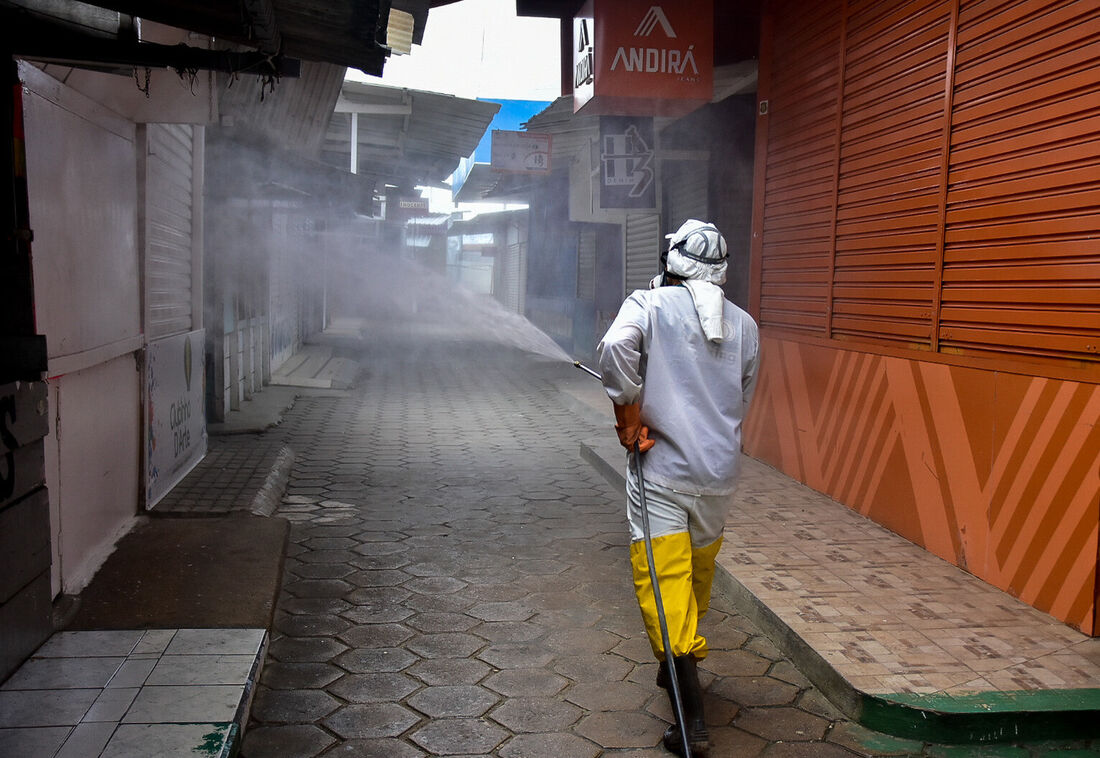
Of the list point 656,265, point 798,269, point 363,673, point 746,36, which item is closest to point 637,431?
point 363,673

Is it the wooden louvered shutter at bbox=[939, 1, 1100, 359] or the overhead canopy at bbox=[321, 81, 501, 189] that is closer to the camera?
the wooden louvered shutter at bbox=[939, 1, 1100, 359]

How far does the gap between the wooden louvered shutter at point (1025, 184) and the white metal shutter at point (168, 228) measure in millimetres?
5323

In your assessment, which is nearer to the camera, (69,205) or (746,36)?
(69,205)

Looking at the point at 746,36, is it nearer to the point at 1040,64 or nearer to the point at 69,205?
the point at 1040,64

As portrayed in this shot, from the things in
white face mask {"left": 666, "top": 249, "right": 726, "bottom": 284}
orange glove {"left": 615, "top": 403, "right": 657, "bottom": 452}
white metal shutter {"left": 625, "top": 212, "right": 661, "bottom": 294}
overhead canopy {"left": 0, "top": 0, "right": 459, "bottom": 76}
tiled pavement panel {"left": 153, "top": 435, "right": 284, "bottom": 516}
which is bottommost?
tiled pavement panel {"left": 153, "top": 435, "right": 284, "bottom": 516}

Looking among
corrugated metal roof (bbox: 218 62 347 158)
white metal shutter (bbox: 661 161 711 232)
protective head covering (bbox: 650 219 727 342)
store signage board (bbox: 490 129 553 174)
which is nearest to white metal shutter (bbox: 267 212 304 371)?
corrugated metal roof (bbox: 218 62 347 158)

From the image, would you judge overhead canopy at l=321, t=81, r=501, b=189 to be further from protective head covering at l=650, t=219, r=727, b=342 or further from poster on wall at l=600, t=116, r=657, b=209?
protective head covering at l=650, t=219, r=727, b=342

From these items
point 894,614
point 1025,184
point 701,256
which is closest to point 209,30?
point 701,256

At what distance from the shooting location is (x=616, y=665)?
14.0 feet

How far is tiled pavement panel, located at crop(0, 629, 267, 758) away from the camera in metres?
3.15

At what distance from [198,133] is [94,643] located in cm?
527

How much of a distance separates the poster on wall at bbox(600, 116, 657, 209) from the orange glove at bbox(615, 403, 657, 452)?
27.3 feet

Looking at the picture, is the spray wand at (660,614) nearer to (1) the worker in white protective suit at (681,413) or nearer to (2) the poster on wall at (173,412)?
(1) the worker in white protective suit at (681,413)

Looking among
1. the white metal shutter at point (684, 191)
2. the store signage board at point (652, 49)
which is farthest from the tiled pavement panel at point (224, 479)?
the white metal shutter at point (684, 191)
